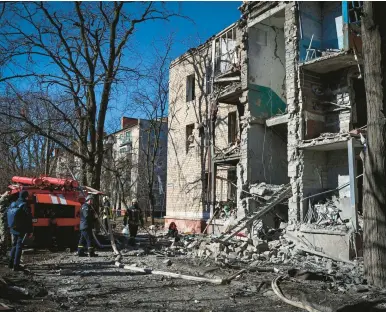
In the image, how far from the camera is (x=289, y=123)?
1413 cm

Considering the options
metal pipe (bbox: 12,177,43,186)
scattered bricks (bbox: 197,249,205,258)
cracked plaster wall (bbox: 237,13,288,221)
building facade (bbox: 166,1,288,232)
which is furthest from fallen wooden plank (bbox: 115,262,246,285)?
cracked plaster wall (bbox: 237,13,288,221)

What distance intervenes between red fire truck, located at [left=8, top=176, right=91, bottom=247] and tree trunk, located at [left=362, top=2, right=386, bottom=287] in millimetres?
8546

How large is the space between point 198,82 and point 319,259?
13.2 m

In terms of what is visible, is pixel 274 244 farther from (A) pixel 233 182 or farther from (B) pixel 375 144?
(A) pixel 233 182

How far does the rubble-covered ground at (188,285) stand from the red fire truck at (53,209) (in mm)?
672

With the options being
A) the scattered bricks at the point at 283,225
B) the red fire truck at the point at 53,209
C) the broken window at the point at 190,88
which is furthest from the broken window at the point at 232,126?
the red fire truck at the point at 53,209

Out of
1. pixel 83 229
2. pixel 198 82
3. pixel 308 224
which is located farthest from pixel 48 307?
pixel 198 82

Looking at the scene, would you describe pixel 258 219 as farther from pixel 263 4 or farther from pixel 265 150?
pixel 263 4

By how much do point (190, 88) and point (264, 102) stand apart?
25.3 feet

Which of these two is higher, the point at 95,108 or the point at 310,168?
the point at 95,108

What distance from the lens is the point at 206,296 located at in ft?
21.8

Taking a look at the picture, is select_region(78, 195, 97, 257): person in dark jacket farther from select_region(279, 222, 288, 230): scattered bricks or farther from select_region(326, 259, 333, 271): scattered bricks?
select_region(279, 222, 288, 230): scattered bricks

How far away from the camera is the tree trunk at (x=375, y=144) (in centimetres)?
739

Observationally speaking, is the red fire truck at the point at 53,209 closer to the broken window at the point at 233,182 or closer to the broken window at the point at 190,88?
the broken window at the point at 233,182
